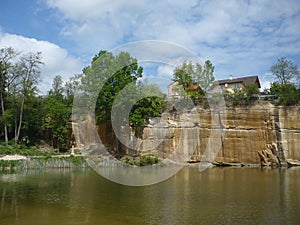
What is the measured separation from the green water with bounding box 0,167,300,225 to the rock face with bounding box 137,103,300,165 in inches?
400

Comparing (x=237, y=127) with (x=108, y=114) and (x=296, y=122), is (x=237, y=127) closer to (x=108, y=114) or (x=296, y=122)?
(x=296, y=122)

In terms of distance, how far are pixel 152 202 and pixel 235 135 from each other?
64.2 feet

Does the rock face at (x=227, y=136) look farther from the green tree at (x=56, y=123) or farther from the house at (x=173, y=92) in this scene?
the green tree at (x=56, y=123)

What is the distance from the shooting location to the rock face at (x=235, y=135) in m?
30.2

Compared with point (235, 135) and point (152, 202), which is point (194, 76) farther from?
point (152, 202)

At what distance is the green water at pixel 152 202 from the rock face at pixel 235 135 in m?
10.2

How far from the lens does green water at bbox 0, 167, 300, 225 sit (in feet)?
37.7

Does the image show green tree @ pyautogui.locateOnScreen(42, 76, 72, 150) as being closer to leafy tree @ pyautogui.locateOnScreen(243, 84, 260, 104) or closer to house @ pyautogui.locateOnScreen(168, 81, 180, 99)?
house @ pyautogui.locateOnScreen(168, 81, 180, 99)

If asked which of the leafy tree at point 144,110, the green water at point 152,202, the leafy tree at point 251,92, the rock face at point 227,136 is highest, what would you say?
the leafy tree at point 251,92

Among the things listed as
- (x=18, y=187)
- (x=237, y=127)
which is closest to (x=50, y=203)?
(x=18, y=187)

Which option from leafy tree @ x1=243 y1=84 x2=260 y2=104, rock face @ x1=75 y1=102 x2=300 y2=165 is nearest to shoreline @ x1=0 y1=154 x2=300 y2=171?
rock face @ x1=75 y1=102 x2=300 y2=165

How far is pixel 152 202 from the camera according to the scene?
46.6 ft

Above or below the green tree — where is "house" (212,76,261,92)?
above

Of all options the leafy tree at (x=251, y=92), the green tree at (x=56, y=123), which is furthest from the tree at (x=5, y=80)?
the leafy tree at (x=251, y=92)
